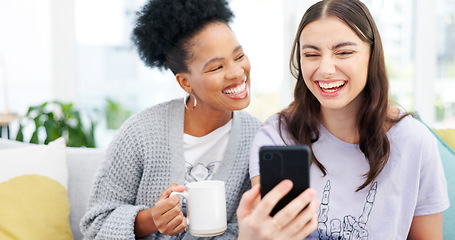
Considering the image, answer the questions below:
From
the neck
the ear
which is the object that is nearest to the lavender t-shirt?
the neck

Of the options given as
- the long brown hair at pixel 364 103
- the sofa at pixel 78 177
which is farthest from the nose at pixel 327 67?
the sofa at pixel 78 177

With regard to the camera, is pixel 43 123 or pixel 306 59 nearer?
pixel 306 59

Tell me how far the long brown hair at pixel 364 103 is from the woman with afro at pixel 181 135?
0.64 ft

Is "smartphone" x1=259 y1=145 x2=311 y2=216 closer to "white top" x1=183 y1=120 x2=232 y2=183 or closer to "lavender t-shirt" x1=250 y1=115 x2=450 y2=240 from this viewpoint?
"lavender t-shirt" x1=250 y1=115 x2=450 y2=240

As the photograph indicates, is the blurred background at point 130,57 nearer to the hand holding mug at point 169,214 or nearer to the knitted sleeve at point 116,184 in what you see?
the knitted sleeve at point 116,184

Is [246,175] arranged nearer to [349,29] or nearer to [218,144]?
[218,144]

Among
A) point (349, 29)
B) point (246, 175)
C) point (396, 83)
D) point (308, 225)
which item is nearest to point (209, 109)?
point (246, 175)

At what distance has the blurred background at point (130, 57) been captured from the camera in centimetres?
316

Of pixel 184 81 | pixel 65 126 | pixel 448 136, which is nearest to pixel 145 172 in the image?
pixel 184 81

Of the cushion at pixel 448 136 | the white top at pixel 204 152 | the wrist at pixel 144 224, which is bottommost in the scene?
the wrist at pixel 144 224

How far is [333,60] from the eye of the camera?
43.6 inches

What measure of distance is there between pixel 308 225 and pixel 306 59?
499 mm

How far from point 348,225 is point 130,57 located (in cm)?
249

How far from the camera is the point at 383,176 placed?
1.19m
